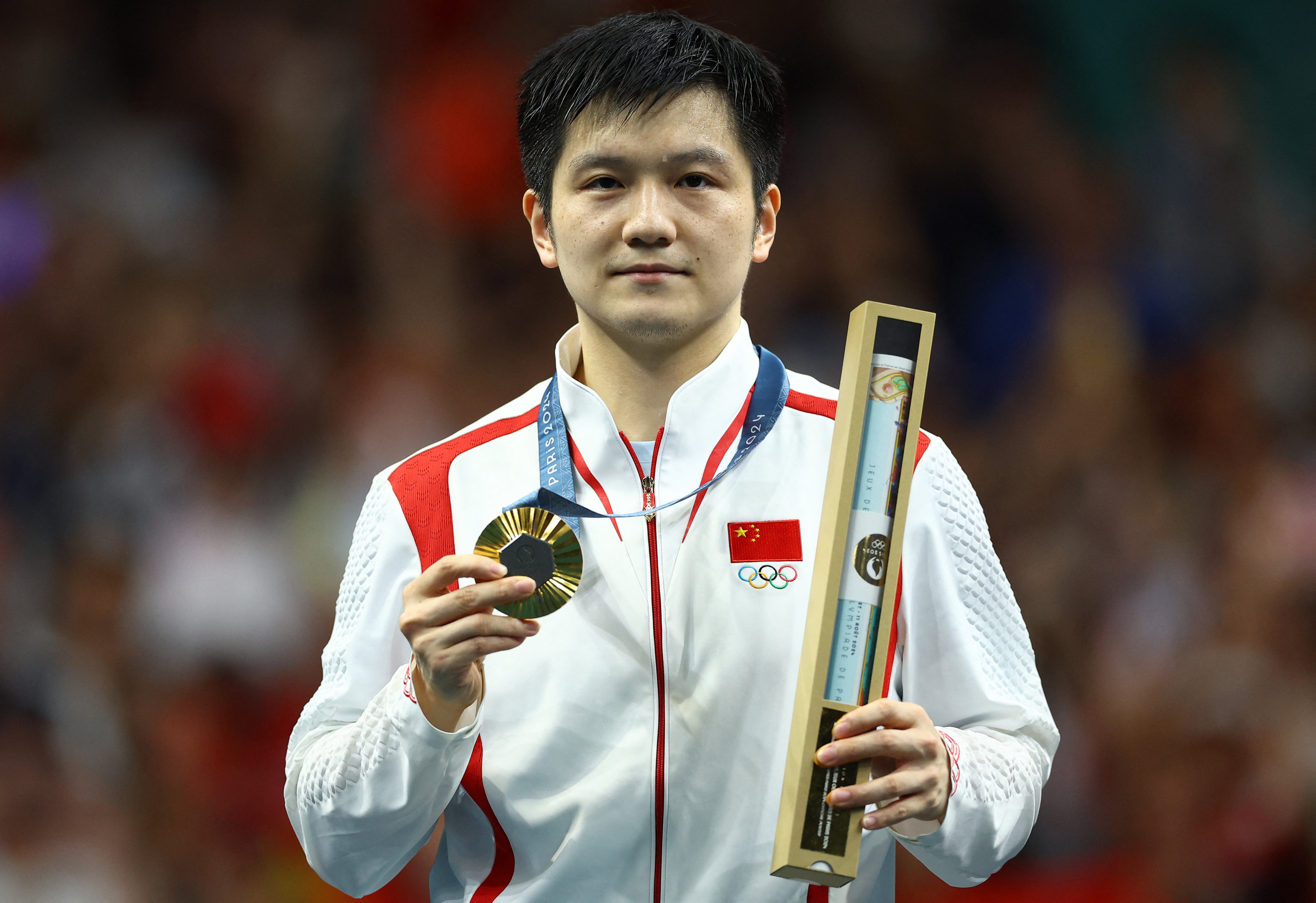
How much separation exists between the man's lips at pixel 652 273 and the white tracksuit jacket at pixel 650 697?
0.55 ft

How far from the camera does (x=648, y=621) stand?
6.45ft

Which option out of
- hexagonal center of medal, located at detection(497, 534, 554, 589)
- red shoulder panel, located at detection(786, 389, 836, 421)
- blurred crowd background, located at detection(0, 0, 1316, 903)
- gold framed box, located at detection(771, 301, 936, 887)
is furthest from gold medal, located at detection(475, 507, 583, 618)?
blurred crowd background, located at detection(0, 0, 1316, 903)

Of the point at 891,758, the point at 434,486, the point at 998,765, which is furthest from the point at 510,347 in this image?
the point at 891,758

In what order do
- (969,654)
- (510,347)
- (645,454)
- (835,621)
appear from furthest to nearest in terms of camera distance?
(510,347) < (645,454) < (969,654) < (835,621)

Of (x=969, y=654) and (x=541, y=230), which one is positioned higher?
(x=541, y=230)

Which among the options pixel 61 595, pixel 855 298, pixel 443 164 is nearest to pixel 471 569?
pixel 61 595

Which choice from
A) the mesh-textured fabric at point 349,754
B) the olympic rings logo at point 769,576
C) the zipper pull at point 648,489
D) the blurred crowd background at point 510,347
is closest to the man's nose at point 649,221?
the zipper pull at point 648,489

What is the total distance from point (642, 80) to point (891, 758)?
0.95 meters

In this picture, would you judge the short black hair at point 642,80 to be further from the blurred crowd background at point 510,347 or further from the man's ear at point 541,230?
the blurred crowd background at point 510,347

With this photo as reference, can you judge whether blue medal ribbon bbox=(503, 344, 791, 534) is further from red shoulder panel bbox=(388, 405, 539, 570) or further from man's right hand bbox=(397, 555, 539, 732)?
man's right hand bbox=(397, 555, 539, 732)

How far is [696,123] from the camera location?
6.49 feet

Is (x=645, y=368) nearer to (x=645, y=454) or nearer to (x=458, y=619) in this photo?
(x=645, y=454)

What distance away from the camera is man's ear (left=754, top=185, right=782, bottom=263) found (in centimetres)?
214

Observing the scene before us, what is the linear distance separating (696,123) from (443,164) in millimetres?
3771
